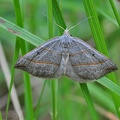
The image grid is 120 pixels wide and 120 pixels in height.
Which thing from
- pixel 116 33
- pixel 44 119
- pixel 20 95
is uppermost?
pixel 116 33

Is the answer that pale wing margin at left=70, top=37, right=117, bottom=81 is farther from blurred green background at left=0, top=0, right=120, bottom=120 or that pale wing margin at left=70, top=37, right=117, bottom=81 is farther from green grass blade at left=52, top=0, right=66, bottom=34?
blurred green background at left=0, top=0, right=120, bottom=120

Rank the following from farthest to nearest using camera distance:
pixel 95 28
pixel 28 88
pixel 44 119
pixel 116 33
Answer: pixel 44 119 → pixel 116 33 → pixel 28 88 → pixel 95 28

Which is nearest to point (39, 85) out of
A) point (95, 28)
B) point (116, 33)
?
point (116, 33)

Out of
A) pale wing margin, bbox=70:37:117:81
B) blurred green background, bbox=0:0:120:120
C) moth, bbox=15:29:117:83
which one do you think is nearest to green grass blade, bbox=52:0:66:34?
moth, bbox=15:29:117:83

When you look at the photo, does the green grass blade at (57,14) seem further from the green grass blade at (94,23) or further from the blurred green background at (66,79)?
the blurred green background at (66,79)

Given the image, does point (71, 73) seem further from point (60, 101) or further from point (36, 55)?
point (60, 101)

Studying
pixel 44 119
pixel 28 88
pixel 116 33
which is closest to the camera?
pixel 28 88

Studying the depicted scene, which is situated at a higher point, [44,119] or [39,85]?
[39,85]

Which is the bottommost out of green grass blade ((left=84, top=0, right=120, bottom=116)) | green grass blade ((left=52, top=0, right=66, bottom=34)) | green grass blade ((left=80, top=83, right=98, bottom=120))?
green grass blade ((left=80, top=83, right=98, bottom=120))

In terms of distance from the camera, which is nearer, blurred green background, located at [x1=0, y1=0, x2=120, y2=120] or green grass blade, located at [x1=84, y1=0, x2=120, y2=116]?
green grass blade, located at [x1=84, y1=0, x2=120, y2=116]

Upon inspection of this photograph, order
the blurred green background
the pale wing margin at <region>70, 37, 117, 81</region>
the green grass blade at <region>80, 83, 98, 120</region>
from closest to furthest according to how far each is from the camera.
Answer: the green grass blade at <region>80, 83, 98, 120</region>
the pale wing margin at <region>70, 37, 117, 81</region>
the blurred green background
